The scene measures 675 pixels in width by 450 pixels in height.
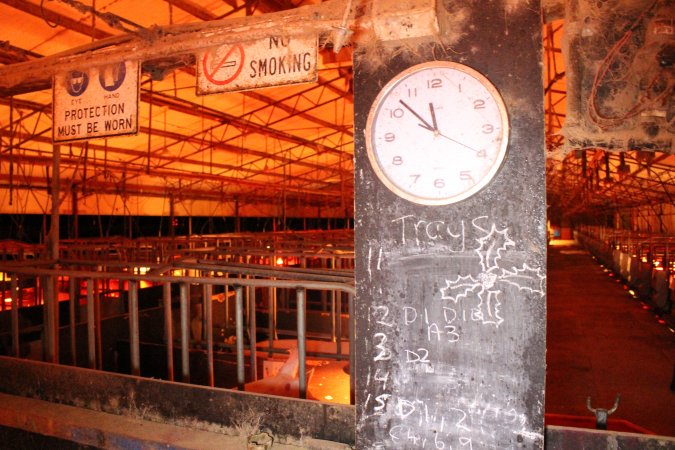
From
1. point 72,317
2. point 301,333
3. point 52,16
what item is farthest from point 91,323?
point 52,16

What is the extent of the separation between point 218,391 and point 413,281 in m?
1.77

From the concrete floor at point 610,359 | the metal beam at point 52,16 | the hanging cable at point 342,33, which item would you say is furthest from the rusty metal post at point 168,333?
the metal beam at point 52,16

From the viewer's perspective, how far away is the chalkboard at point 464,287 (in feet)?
8.23

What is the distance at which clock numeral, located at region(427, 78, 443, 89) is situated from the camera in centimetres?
265

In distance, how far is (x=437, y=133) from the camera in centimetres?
266

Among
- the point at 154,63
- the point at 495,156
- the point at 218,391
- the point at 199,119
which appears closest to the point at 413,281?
the point at 495,156

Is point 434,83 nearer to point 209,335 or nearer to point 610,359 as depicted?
point 209,335

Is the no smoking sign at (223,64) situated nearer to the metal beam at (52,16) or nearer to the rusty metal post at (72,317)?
the rusty metal post at (72,317)

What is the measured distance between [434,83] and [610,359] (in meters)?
7.34

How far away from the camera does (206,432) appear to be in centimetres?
332

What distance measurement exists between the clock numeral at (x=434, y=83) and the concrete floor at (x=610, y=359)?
16.4 ft

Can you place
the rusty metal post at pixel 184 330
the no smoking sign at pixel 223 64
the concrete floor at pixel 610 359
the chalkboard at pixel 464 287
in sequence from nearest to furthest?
the chalkboard at pixel 464 287, the no smoking sign at pixel 223 64, the rusty metal post at pixel 184 330, the concrete floor at pixel 610 359

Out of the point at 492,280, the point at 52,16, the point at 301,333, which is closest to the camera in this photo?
the point at 492,280

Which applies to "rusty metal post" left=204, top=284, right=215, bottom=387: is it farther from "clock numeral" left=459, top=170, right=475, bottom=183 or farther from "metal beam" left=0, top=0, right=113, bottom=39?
"metal beam" left=0, top=0, right=113, bottom=39
